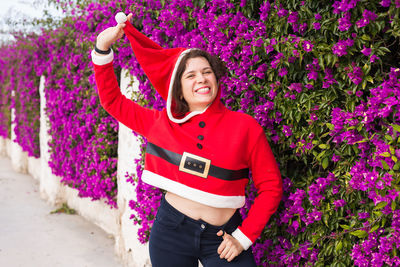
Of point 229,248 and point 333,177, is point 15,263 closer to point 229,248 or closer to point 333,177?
point 229,248

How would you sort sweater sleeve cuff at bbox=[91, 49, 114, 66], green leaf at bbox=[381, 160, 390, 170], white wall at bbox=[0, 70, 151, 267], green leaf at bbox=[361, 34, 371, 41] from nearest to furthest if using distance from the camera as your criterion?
green leaf at bbox=[381, 160, 390, 170] → green leaf at bbox=[361, 34, 371, 41] → sweater sleeve cuff at bbox=[91, 49, 114, 66] → white wall at bbox=[0, 70, 151, 267]

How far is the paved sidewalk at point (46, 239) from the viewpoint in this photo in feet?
13.2

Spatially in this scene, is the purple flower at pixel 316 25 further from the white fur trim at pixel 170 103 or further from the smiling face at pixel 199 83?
the white fur trim at pixel 170 103

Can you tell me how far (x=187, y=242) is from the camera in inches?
75.9

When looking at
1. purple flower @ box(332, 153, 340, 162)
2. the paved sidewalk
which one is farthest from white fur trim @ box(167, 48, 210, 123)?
the paved sidewalk

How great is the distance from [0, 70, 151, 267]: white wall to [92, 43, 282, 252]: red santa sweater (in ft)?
5.47

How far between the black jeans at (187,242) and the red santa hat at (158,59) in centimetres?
55

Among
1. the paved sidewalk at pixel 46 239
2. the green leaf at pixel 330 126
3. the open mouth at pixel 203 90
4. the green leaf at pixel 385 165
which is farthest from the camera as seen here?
the paved sidewalk at pixel 46 239

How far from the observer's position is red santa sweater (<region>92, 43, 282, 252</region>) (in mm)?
1883

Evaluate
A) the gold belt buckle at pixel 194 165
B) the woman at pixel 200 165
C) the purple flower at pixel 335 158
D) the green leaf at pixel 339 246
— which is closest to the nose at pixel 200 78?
the woman at pixel 200 165

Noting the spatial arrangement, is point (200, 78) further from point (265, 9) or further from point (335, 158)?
point (335, 158)

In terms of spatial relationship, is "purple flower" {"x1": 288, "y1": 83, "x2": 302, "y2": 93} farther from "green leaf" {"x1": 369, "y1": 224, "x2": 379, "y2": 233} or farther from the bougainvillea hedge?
"green leaf" {"x1": 369, "y1": 224, "x2": 379, "y2": 233}

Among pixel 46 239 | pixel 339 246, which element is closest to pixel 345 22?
pixel 339 246

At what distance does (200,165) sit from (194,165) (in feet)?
0.10
